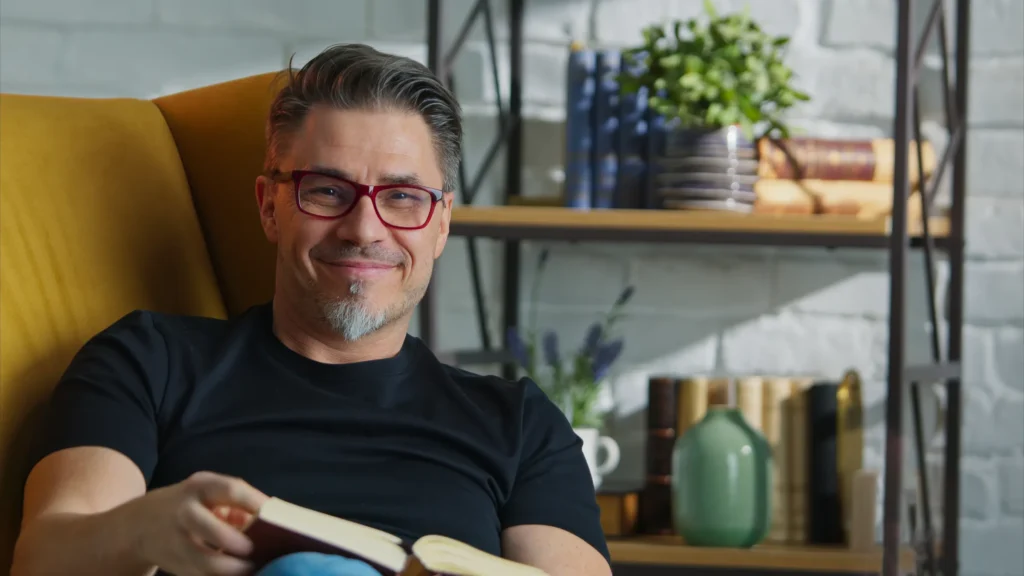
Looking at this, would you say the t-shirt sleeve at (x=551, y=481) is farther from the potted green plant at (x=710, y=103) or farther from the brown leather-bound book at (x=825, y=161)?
the brown leather-bound book at (x=825, y=161)

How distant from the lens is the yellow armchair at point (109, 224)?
3.94 feet

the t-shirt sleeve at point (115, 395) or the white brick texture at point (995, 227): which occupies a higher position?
the white brick texture at point (995, 227)

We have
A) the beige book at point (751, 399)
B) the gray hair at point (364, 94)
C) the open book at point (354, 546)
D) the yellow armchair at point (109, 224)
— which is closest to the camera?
the open book at point (354, 546)

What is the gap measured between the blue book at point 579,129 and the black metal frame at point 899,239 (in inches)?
3.5

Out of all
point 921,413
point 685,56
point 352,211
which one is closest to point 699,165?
point 685,56

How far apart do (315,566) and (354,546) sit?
0.12 feet

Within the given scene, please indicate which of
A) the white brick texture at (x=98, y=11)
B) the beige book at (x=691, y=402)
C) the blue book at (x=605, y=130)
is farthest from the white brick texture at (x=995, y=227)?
the white brick texture at (x=98, y=11)

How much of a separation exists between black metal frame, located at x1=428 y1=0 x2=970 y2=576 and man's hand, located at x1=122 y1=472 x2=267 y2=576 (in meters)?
0.95

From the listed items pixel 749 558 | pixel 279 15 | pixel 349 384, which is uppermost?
pixel 279 15

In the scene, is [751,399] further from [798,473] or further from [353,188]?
[353,188]

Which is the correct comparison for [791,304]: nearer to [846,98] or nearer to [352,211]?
[846,98]

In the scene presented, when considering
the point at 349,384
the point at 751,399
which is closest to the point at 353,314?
the point at 349,384

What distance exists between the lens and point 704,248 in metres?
2.21

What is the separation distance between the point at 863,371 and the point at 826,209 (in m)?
0.38
